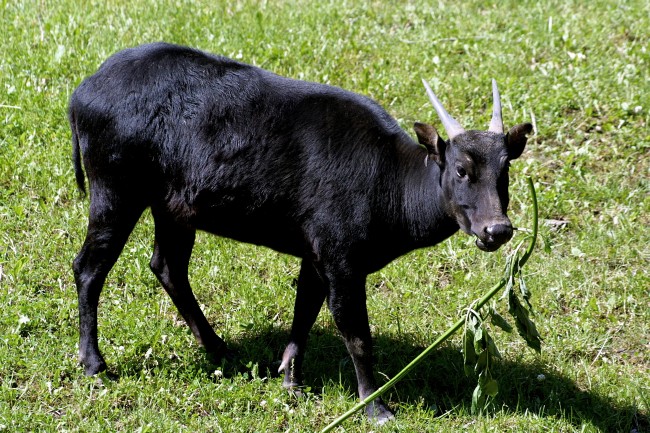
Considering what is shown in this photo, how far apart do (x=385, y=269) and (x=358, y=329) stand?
1617mm

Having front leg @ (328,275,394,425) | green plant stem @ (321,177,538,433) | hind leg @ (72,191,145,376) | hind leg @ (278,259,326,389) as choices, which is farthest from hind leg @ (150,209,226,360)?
green plant stem @ (321,177,538,433)

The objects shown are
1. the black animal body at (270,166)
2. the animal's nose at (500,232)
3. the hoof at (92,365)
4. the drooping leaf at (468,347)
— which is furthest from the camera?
the hoof at (92,365)

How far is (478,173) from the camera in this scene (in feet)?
18.9

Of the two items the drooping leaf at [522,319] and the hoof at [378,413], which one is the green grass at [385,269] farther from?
the drooping leaf at [522,319]

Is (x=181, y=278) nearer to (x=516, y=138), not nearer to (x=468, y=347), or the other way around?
(x=468, y=347)

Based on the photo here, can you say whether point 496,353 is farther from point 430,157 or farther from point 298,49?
point 298,49

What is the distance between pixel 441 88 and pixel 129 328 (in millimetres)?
4339

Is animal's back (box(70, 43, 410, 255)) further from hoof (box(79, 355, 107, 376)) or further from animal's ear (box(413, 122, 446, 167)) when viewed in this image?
hoof (box(79, 355, 107, 376))

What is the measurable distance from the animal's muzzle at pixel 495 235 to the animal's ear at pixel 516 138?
0.59m

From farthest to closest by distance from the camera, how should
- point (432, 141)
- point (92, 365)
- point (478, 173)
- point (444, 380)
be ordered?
point (444, 380), point (92, 365), point (432, 141), point (478, 173)

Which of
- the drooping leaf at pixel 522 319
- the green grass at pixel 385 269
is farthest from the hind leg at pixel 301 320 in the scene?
the drooping leaf at pixel 522 319

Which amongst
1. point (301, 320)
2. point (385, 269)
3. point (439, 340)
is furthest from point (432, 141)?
point (385, 269)

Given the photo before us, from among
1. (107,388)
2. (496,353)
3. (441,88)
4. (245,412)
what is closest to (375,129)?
(496,353)

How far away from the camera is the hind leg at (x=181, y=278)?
22.8 ft
